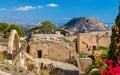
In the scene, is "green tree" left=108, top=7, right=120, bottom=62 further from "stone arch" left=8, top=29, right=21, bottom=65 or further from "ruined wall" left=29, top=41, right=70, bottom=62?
"ruined wall" left=29, top=41, right=70, bottom=62

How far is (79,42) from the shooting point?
44.0 metres

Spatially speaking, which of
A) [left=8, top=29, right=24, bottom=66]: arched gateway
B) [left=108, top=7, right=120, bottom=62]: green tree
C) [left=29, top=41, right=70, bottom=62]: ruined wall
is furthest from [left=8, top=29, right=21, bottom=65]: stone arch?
[left=29, top=41, right=70, bottom=62]: ruined wall

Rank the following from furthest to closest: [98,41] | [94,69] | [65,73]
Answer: [98,41]
[65,73]
[94,69]

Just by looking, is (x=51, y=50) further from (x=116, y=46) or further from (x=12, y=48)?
(x=116, y=46)

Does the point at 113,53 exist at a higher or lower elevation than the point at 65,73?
higher

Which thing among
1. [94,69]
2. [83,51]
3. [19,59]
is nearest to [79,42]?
[83,51]

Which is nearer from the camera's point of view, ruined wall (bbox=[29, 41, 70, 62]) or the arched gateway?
the arched gateway

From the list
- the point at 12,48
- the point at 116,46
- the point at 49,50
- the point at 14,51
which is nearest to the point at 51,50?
the point at 49,50

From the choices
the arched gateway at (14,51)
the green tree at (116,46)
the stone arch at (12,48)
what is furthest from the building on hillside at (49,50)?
the green tree at (116,46)

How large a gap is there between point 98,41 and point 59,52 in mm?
11481

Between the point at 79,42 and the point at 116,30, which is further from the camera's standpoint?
the point at 79,42

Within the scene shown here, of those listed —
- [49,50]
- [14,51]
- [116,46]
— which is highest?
[116,46]

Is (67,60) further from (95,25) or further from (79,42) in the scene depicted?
(95,25)

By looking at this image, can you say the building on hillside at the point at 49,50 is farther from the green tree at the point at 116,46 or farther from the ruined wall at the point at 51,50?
the green tree at the point at 116,46
